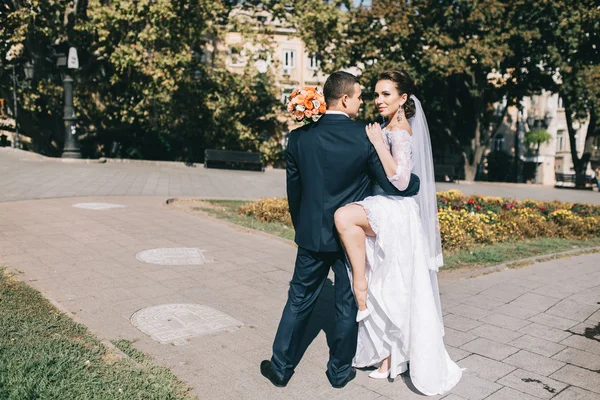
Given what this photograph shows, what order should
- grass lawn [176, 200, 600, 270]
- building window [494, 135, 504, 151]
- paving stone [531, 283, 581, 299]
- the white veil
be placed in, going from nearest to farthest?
the white veil < paving stone [531, 283, 581, 299] < grass lawn [176, 200, 600, 270] < building window [494, 135, 504, 151]

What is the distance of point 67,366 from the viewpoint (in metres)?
3.52

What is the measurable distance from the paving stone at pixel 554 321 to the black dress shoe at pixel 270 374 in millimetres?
2923

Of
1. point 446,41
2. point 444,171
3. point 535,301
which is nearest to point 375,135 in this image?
point 535,301

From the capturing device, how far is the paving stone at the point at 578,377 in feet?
12.3

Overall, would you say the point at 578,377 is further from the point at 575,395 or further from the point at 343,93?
the point at 343,93

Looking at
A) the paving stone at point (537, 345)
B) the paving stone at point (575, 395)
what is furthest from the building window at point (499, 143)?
the paving stone at point (575, 395)

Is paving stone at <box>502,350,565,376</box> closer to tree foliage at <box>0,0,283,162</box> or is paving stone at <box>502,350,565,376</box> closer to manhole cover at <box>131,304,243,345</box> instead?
manhole cover at <box>131,304,243,345</box>

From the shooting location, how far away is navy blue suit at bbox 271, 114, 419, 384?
3457 millimetres

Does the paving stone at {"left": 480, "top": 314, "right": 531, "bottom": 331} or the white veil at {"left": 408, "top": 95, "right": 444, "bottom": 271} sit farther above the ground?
the white veil at {"left": 408, "top": 95, "right": 444, "bottom": 271}

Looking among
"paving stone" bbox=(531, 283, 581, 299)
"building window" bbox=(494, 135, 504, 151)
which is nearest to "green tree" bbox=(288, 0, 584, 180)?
"building window" bbox=(494, 135, 504, 151)

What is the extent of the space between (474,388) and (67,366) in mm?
2880

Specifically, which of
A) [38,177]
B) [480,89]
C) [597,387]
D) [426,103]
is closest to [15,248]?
[597,387]

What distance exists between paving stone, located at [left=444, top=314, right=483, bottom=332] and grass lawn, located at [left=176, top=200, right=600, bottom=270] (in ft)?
6.27

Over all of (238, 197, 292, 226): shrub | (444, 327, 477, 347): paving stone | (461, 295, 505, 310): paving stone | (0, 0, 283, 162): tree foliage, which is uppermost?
(0, 0, 283, 162): tree foliage
